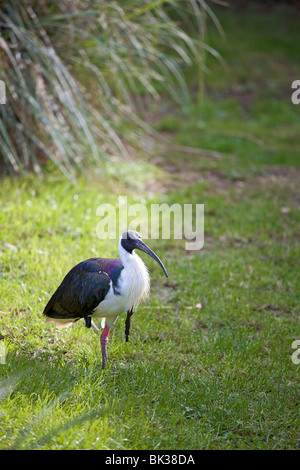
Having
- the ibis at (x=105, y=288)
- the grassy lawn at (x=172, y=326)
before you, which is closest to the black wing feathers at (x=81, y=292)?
the ibis at (x=105, y=288)

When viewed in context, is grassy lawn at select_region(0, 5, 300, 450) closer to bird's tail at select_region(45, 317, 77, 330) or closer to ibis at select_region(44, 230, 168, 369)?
bird's tail at select_region(45, 317, 77, 330)

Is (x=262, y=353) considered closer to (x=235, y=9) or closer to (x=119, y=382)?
(x=119, y=382)

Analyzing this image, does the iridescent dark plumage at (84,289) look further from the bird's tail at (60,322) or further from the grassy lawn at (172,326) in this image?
the grassy lawn at (172,326)

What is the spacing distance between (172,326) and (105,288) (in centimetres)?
99

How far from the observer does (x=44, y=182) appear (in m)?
6.46

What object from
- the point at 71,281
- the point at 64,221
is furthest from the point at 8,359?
the point at 64,221

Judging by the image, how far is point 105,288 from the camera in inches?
137

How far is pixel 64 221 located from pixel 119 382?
2.48m

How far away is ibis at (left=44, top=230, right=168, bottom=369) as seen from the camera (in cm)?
349

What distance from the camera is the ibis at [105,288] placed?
3488mm

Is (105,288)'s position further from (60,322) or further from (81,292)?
(60,322)

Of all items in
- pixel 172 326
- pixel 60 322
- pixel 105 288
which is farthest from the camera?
pixel 172 326

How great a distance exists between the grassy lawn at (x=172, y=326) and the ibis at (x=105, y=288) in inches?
12.3

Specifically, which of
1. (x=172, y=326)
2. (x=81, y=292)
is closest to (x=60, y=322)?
(x=81, y=292)
